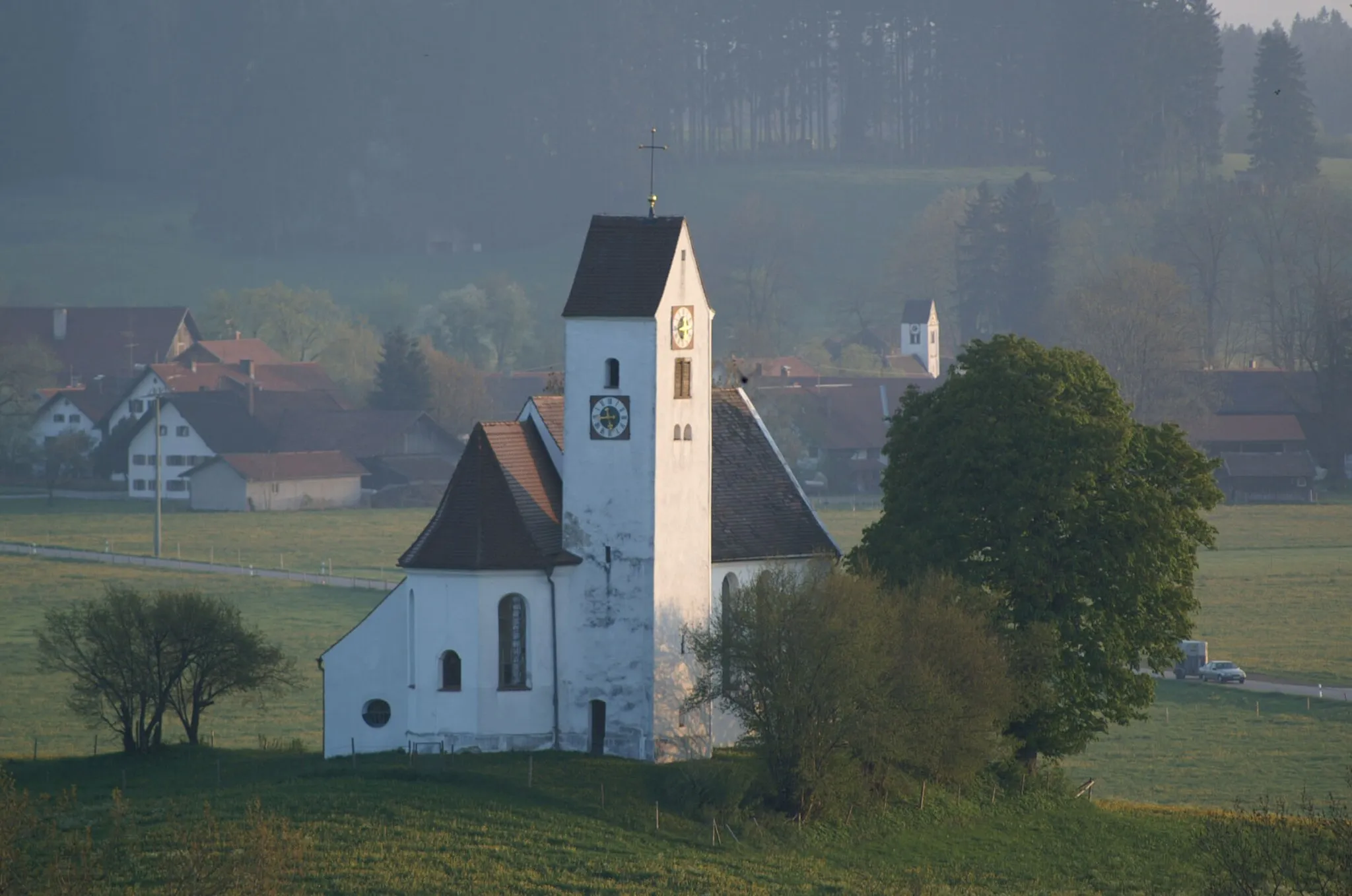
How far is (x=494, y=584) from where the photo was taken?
4659cm

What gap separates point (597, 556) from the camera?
46656 mm

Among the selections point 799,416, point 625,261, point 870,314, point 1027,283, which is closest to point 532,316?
point 870,314

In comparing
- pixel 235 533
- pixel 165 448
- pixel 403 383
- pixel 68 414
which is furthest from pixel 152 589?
pixel 68 414

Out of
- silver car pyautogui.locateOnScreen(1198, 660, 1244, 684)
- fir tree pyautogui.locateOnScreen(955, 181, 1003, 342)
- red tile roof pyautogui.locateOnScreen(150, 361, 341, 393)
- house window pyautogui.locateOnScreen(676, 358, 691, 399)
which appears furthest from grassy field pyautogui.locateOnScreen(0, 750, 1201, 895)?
fir tree pyautogui.locateOnScreen(955, 181, 1003, 342)

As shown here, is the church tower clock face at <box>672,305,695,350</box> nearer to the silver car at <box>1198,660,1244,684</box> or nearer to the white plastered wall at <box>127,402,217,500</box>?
the silver car at <box>1198,660,1244,684</box>

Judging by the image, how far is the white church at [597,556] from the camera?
46375 mm

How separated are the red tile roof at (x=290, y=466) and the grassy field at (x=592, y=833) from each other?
65.1 m

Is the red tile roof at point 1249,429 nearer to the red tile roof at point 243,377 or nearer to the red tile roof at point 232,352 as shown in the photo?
the red tile roof at point 243,377

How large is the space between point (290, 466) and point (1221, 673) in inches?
2421

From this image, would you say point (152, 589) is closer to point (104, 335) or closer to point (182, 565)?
point (182, 565)

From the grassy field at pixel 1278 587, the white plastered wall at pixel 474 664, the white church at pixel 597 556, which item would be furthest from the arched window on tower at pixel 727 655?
the grassy field at pixel 1278 587

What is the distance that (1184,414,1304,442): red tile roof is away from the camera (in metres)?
123

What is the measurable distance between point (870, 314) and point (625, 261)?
14413cm

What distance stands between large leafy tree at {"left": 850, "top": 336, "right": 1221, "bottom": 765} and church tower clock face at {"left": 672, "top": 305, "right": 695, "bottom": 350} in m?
6.28
